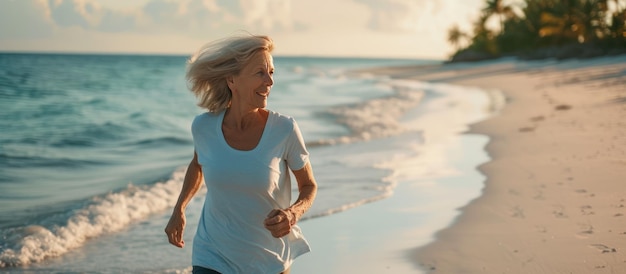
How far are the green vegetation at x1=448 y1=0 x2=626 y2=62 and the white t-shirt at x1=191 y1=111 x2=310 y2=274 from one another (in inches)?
1578

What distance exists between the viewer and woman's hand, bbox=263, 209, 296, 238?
2787 mm

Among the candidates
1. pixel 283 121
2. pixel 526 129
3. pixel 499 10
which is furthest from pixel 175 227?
pixel 499 10

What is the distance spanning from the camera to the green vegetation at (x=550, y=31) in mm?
45572

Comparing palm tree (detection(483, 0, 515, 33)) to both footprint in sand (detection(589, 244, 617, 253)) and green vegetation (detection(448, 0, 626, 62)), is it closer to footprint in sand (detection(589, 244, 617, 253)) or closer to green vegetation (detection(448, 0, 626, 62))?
green vegetation (detection(448, 0, 626, 62))

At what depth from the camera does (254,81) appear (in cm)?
307

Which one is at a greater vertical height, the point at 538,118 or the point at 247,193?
the point at 247,193

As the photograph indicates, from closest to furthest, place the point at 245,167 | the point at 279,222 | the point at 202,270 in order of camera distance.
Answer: the point at 279,222 < the point at 245,167 < the point at 202,270

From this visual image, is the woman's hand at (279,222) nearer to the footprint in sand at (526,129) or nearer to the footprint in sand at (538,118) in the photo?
the footprint in sand at (526,129)

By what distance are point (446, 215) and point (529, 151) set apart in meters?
4.13

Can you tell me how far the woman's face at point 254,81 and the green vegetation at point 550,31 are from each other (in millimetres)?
40014

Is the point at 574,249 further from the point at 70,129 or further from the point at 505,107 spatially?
the point at 70,129

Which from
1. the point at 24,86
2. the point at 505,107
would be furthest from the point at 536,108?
the point at 24,86

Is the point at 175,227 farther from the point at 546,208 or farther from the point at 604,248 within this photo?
the point at 546,208

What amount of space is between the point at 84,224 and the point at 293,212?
5.46m
